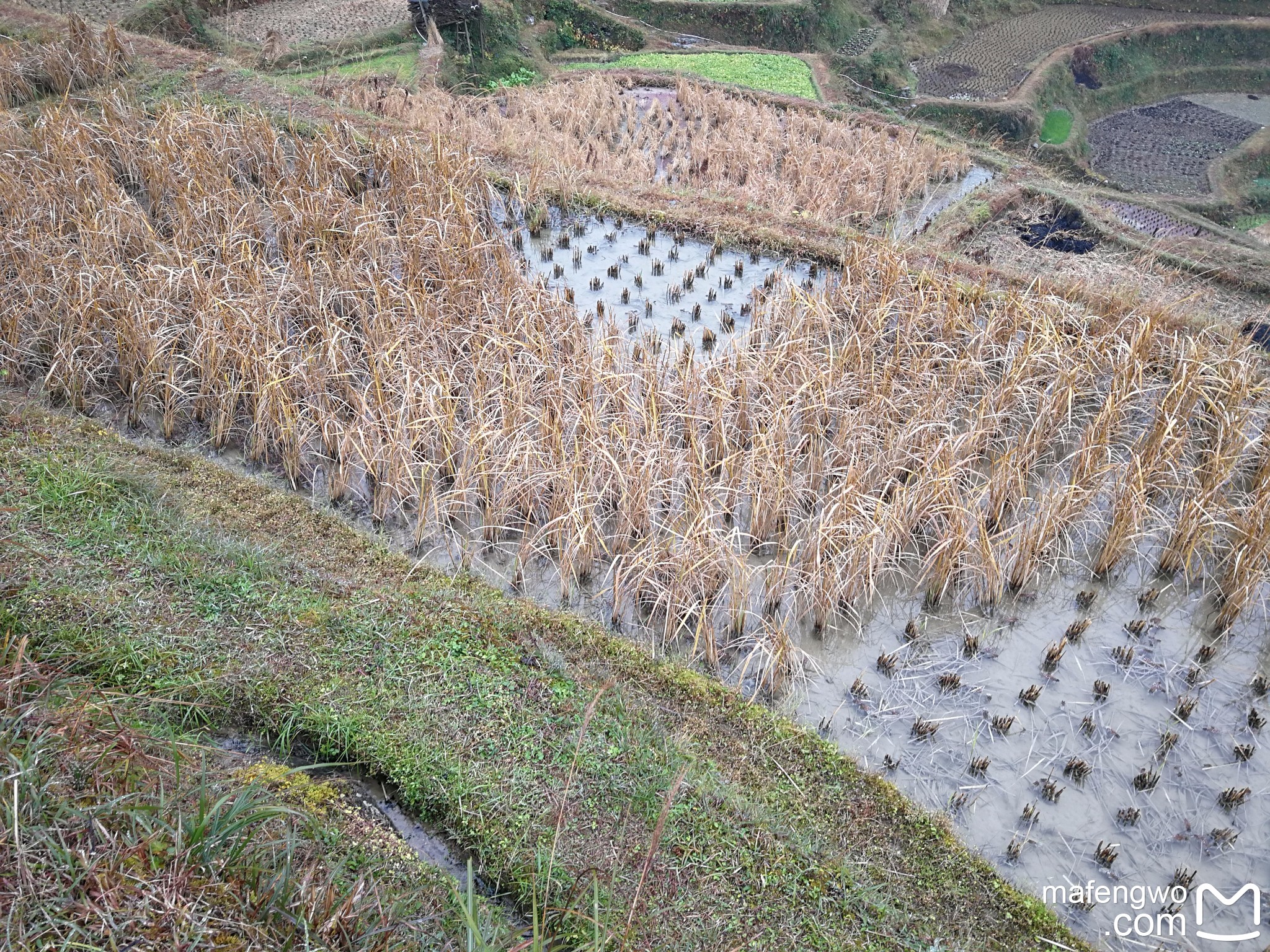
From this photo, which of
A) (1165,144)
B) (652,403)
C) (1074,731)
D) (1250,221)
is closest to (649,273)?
(652,403)

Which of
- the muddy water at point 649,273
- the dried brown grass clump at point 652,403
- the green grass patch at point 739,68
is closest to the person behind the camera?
the dried brown grass clump at point 652,403

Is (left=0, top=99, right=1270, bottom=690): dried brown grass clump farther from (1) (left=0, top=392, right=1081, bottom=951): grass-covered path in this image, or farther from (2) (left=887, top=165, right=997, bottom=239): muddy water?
(2) (left=887, top=165, right=997, bottom=239): muddy water

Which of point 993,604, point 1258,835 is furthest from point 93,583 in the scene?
point 1258,835

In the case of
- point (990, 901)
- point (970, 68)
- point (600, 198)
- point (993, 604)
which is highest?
point (970, 68)

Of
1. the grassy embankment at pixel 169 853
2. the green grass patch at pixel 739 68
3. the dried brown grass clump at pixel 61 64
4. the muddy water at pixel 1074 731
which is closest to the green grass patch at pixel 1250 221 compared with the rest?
the green grass patch at pixel 739 68

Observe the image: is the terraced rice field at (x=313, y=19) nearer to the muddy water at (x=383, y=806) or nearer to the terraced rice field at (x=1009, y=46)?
the terraced rice field at (x=1009, y=46)

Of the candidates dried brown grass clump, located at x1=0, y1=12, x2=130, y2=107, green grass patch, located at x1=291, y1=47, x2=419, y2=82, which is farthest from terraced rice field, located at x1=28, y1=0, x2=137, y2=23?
dried brown grass clump, located at x1=0, y1=12, x2=130, y2=107

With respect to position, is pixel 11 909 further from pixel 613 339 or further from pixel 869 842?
pixel 613 339
